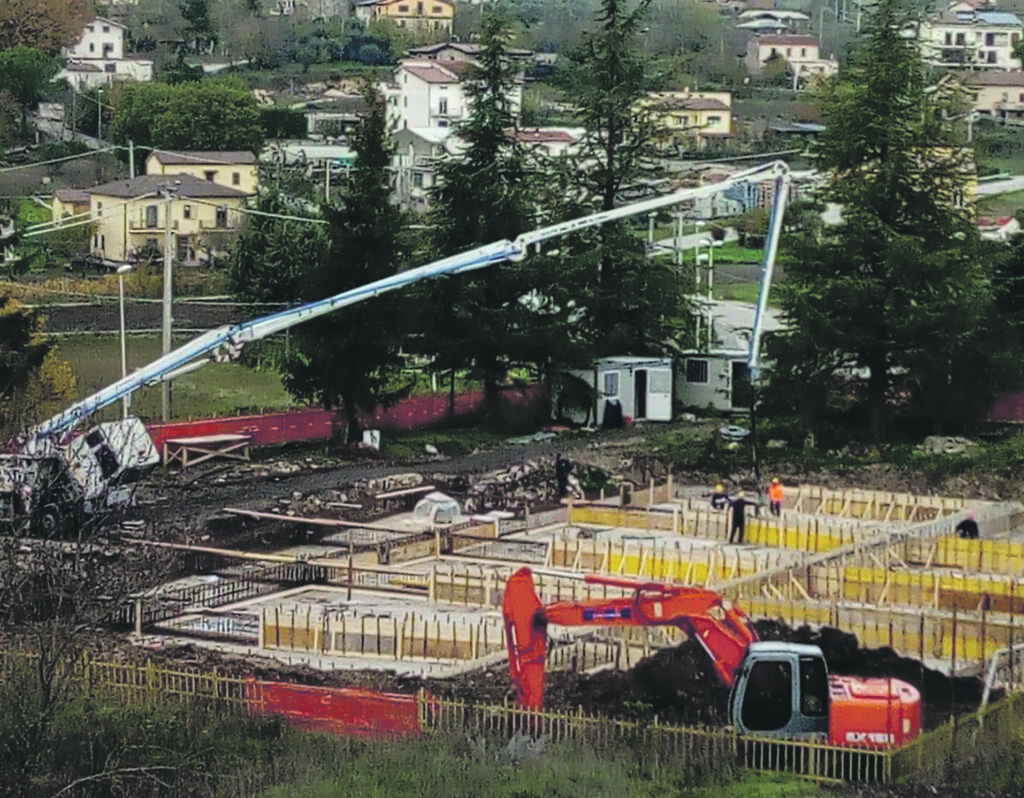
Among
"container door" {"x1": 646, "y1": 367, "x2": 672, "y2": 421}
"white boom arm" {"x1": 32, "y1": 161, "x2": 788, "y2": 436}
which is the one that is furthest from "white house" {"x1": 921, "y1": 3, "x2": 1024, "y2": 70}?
"white boom arm" {"x1": 32, "y1": 161, "x2": 788, "y2": 436}

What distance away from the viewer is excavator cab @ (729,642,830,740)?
14680 millimetres

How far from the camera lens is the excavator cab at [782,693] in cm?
1468

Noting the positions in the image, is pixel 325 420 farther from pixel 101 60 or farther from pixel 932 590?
pixel 101 60

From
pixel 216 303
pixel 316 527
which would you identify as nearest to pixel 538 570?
pixel 316 527

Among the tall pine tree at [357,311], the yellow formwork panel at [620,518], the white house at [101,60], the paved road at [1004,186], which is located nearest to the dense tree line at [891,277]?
the tall pine tree at [357,311]

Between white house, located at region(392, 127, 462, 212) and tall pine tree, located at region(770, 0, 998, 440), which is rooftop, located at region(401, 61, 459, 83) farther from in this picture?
tall pine tree, located at region(770, 0, 998, 440)

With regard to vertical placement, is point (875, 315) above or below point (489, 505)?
above

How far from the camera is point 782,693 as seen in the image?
14.8m

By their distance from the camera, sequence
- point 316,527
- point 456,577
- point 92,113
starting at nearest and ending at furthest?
point 456,577 < point 316,527 < point 92,113

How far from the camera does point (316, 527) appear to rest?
2334 centimetres

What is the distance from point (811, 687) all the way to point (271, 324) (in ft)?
38.6

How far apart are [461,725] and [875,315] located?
15.3 m

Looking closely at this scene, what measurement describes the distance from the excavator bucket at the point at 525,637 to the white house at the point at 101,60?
224 feet

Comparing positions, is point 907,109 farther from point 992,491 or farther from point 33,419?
point 33,419
